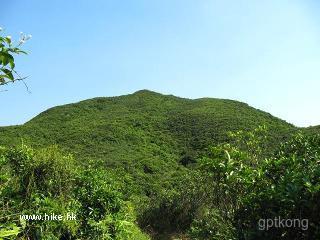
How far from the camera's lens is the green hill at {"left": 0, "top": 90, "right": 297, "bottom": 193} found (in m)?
38.2

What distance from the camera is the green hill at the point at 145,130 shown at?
1503 inches

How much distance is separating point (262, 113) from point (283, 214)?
5010 cm

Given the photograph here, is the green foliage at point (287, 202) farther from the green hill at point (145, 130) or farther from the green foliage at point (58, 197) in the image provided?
the green hill at point (145, 130)

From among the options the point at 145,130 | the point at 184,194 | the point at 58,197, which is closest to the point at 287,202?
the point at 58,197

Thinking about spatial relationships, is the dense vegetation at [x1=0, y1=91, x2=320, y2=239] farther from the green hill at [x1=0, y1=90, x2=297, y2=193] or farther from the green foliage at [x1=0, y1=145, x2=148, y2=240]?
the green hill at [x1=0, y1=90, x2=297, y2=193]

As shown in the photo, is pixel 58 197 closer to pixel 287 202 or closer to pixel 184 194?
pixel 287 202

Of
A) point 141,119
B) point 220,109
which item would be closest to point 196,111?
point 220,109

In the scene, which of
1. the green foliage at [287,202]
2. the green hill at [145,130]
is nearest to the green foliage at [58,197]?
the green foliage at [287,202]

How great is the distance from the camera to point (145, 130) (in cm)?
5131

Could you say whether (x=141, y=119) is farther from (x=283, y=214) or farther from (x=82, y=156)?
(x=283, y=214)

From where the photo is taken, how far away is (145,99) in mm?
67688

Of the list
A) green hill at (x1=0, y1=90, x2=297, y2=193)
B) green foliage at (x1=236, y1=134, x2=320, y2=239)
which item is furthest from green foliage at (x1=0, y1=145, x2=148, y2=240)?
green hill at (x1=0, y1=90, x2=297, y2=193)

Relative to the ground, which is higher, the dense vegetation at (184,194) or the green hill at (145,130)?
the green hill at (145,130)

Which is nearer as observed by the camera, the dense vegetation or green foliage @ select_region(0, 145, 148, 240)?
the dense vegetation
